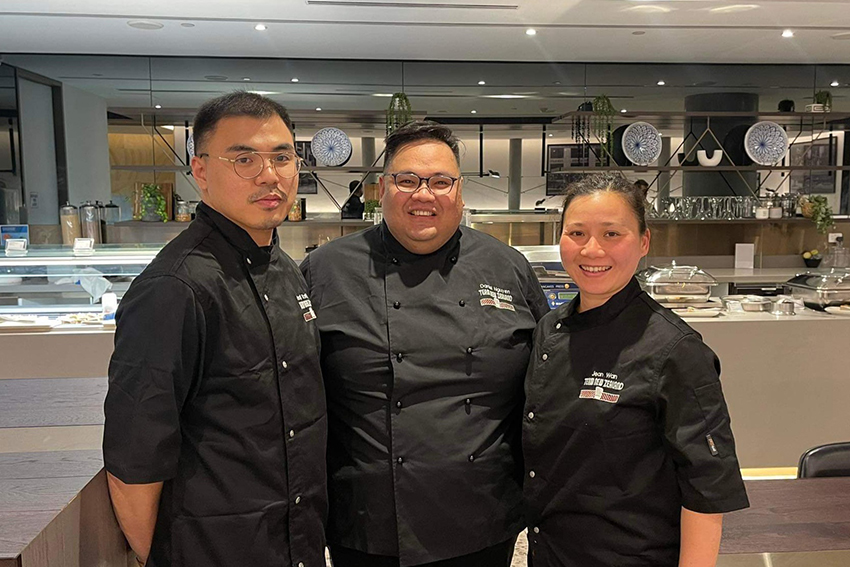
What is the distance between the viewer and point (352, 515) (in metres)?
1.72

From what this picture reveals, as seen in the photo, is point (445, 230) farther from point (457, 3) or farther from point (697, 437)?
point (457, 3)

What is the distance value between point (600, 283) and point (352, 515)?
810 mm

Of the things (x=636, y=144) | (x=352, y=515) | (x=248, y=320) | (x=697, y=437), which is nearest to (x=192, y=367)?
(x=248, y=320)

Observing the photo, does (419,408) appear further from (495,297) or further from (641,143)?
(641,143)

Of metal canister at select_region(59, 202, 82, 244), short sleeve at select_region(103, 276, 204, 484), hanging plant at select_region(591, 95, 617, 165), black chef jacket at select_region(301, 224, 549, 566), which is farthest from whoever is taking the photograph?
hanging plant at select_region(591, 95, 617, 165)

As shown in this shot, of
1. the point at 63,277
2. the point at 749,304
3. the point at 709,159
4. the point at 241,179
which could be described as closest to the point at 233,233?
the point at 241,179

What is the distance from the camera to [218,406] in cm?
135

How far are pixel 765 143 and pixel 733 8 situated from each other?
6.56ft

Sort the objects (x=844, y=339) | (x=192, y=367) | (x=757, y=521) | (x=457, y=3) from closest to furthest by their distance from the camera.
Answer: (x=192, y=367) → (x=757, y=521) → (x=844, y=339) → (x=457, y=3)

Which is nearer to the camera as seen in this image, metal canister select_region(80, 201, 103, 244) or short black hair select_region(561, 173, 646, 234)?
short black hair select_region(561, 173, 646, 234)

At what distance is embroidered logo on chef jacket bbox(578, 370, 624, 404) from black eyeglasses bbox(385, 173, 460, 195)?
60cm

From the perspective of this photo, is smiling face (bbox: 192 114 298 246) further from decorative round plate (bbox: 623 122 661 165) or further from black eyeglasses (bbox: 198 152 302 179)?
decorative round plate (bbox: 623 122 661 165)

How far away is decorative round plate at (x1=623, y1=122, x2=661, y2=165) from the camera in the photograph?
6.32 metres

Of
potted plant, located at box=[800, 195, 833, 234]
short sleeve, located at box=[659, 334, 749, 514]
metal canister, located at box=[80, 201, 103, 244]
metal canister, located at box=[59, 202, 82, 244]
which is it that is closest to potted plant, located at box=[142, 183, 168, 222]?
metal canister, located at box=[80, 201, 103, 244]
